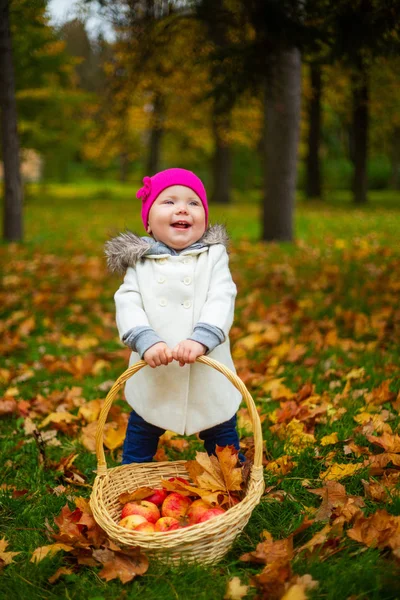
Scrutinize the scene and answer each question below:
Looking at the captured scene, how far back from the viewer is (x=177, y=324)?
2.36 meters

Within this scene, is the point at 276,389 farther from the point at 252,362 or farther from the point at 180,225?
the point at 180,225

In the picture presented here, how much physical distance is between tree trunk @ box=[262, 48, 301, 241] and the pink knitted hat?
5846 millimetres

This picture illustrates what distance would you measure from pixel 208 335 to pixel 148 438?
26.9 inches

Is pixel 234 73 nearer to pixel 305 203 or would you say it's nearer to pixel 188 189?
pixel 188 189

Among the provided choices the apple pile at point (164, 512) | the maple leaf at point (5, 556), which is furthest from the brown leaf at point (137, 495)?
the maple leaf at point (5, 556)

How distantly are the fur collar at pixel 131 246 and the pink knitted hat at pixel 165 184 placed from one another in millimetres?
120

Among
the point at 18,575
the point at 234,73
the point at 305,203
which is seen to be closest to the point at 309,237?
the point at 234,73

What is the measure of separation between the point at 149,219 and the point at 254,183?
29.4 meters

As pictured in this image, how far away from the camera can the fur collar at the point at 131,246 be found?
7.92 ft

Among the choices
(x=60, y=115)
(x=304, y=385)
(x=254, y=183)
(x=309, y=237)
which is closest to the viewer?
(x=304, y=385)

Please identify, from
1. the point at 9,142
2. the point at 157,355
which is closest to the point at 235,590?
the point at 157,355

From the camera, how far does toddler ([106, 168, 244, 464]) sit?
92.4 inches

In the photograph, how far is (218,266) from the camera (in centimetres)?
246

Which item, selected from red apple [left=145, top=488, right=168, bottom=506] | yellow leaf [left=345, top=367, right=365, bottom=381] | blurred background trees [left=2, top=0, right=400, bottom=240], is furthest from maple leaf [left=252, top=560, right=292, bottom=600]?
blurred background trees [left=2, top=0, right=400, bottom=240]
